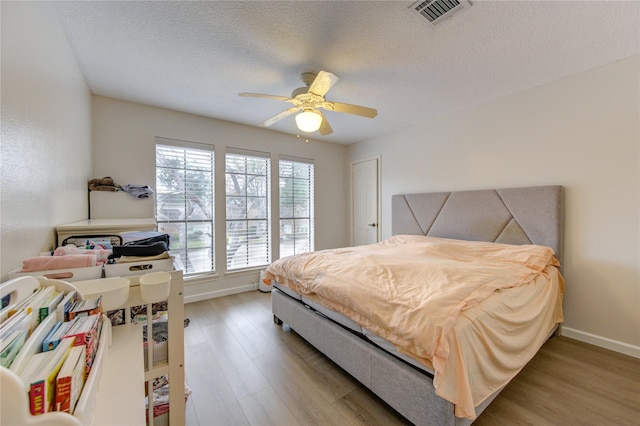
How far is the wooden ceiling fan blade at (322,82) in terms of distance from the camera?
1958 millimetres

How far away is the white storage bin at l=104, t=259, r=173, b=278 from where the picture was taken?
3.93 ft

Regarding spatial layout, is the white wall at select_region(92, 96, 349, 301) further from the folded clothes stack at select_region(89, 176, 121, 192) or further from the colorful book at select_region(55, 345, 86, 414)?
the colorful book at select_region(55, 345, 86, 414)

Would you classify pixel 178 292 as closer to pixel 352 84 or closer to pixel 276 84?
pixel 276 84

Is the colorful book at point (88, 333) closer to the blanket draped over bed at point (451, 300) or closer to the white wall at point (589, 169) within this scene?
the blanket draped over bed at point (451, 300)

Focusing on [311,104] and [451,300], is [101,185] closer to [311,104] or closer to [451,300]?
[311,104]

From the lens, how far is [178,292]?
1.25m

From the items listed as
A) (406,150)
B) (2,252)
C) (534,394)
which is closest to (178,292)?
(2,252)

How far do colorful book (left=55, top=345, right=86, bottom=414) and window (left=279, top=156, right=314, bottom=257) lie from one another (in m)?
3.79

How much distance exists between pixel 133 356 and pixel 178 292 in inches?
13.8

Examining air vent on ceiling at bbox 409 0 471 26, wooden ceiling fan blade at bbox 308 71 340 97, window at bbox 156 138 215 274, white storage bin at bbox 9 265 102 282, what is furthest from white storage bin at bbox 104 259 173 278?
window at bbox 156 138 215 274

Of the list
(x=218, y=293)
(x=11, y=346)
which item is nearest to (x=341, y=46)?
(x=11, y=346)

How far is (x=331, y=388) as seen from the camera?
1852mm

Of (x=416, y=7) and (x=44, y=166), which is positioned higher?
(x=416, y=7)

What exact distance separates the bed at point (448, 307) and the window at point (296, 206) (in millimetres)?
1693
